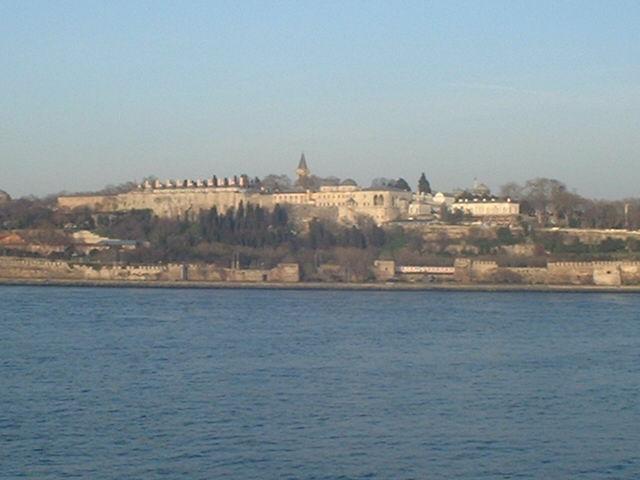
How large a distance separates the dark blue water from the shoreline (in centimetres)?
1151

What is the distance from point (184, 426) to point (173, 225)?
3171 centimetres

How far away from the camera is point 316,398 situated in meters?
11.0

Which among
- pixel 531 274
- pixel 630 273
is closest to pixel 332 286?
pixel 531 274

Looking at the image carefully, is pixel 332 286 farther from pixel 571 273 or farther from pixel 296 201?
pixel 296 201

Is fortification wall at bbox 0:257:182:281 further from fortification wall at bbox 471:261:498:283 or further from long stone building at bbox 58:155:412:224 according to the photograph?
long stone building at bbox 58:155:412:224

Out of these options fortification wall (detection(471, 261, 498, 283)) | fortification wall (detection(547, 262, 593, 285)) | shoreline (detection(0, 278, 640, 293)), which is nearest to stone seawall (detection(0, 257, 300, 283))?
shoreline (detection(0, 278, 640, 293))

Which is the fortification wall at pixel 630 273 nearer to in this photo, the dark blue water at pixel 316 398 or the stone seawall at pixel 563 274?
the stone seawall at pixel 563 274

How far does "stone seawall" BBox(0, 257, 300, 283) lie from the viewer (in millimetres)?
34719

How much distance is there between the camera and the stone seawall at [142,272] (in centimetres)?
3472

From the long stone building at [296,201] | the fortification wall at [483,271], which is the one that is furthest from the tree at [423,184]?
the fortification wall at [483,271]

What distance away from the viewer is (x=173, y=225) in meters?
41.1

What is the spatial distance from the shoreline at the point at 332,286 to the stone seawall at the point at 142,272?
0.60 metres

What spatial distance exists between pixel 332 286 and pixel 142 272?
229 inches

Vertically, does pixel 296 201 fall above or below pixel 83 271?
above
